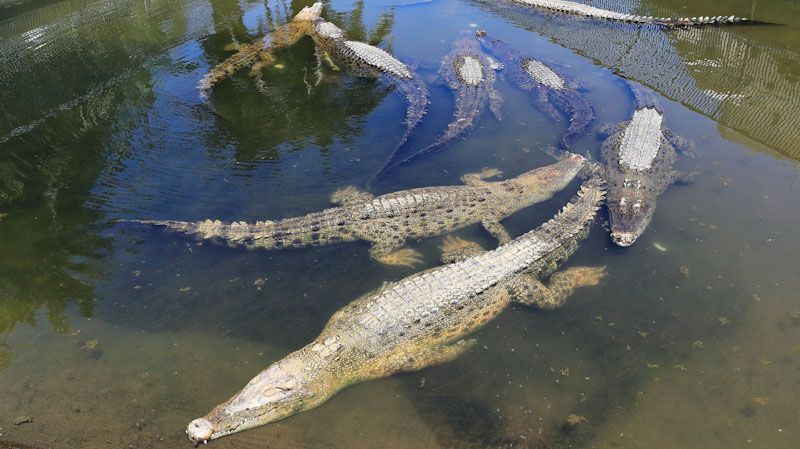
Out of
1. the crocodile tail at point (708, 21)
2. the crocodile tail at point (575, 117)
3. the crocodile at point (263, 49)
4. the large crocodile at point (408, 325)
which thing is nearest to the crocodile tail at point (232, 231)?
the large crocodile at point (408, 325)

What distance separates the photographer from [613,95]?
10469 mm

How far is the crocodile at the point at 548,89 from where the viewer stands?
9.38 metres

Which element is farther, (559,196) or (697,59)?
(697,59)

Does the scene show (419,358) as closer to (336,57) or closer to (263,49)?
(336,57)

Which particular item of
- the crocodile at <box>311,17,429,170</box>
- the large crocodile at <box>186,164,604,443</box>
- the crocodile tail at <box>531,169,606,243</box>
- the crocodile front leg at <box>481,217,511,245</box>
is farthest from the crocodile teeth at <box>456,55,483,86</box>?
the large crocodile at <box>186,164,604,443</box>

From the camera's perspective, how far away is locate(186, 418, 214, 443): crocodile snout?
4598 mm

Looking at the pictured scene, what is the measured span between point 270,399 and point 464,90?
7623mm

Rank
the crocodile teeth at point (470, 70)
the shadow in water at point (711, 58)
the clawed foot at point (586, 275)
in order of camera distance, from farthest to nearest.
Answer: the crocodile teeth at point (470, 70)
the shadow in water at point (711, 58)
the clawed foot at point (586, 275)

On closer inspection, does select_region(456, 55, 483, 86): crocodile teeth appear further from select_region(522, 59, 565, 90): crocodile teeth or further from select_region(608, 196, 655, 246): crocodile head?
select_region(608, 196, 655, 246): crocodile head

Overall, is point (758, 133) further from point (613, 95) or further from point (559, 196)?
point (559, 196)

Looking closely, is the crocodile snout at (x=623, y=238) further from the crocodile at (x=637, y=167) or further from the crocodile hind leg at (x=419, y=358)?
the crocodile hind leg at (x=419, y=358)

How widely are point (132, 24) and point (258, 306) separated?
11.3 metres

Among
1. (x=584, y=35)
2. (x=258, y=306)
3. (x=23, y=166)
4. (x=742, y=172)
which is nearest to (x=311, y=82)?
(x=23, y=166)

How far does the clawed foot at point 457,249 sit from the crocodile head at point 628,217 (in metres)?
1.93
